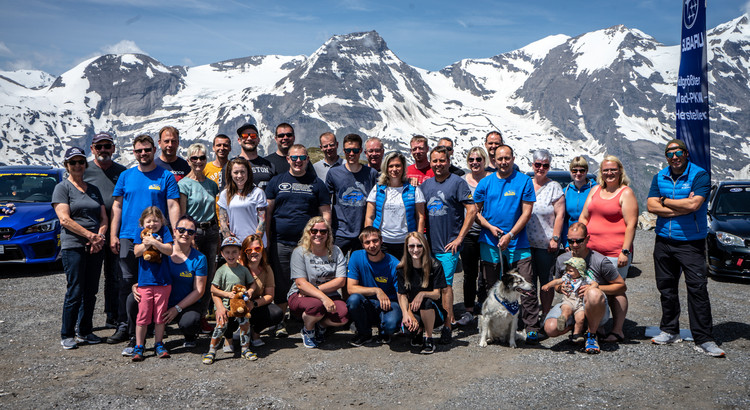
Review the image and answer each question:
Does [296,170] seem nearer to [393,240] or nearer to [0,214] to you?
[393,240]

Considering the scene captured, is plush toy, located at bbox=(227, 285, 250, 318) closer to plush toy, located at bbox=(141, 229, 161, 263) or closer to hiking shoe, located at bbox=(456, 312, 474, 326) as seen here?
plush toy, located at bbox=(141, 229, 161, 263)

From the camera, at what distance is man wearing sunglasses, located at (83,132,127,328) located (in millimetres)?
6660

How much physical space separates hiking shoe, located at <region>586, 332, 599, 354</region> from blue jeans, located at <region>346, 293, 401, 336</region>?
7.11ft

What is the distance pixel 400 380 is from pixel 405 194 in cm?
236

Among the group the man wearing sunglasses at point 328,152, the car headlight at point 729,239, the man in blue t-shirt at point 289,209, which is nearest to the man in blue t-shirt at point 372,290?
the man in blue t-shirt at point 289,209

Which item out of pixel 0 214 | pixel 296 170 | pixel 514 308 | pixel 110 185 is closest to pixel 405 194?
pixel 296 170

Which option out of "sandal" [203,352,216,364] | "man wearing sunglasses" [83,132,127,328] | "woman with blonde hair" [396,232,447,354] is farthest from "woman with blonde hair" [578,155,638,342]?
"man wearing sunglasses" [83,132,127,328]

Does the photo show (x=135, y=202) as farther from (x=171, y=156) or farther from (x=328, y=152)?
(x=328, y=152)

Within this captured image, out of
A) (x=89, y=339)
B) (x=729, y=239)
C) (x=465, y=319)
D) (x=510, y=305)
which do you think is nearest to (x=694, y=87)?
(x=729, y=239)

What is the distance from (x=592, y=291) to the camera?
240 inches

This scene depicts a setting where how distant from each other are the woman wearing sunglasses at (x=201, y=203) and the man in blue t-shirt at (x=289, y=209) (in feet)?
2.32

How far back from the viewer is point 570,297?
6289mm

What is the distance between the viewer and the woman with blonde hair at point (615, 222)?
6.37 metres

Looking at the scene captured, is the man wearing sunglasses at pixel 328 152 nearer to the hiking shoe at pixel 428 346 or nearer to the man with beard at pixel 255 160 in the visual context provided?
the man with beard at pixel 255 160
